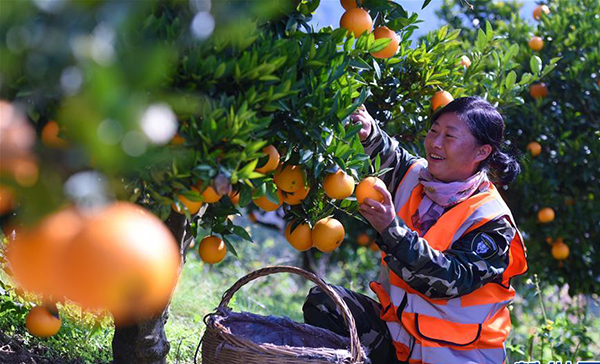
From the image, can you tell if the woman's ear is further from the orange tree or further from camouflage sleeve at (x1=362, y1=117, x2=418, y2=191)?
the orange tree

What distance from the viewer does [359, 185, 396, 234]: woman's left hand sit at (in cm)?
190

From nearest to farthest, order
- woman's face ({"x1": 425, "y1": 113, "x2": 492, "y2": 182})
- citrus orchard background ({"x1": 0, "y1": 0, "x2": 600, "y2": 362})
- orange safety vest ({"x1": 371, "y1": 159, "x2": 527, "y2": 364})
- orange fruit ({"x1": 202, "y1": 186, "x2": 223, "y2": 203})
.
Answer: citrus orchard background ({"x1": 0, "y1": 0, "x2": 600, "y2": 362}) → orange fruit ({"x1": 202, "y1": 186, "x2": 223, "y2": 203}) → orange safety vest ({"x1": 371, "y1": 159, "x2": 527, "y2": 364}) → woman's face ({"x1": 425, "y1": 113, "x2": 492, "y2": 182})

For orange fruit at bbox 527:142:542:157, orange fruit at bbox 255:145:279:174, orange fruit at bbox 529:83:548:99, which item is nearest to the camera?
orange fruit at bbox 255:145:279:174

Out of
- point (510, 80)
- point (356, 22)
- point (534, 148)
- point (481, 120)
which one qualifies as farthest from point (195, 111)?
point (534, 148)

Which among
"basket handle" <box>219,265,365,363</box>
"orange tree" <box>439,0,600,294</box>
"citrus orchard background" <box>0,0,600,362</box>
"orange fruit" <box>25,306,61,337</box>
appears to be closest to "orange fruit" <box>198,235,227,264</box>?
"citrus orchard background" <box>0,0,600,362</box>

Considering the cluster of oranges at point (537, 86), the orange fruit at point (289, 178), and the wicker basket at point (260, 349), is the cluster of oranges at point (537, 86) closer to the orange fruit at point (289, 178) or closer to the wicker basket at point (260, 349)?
the wicker basket at point (260, 349)

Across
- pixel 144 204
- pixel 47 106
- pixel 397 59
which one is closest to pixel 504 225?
pixel 397 59

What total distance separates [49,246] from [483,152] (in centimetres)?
179

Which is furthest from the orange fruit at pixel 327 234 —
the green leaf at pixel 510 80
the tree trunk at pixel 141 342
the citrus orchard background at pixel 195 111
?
the green leaf at pixel 510 80

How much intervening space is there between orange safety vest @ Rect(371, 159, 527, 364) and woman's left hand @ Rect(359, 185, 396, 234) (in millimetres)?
242

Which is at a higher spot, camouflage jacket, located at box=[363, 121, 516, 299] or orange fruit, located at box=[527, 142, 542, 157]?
camouflage jacket, located at box=[363, 121, 516, 299]

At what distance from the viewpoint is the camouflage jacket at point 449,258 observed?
204cm

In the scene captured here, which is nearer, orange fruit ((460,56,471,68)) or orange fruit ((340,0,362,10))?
orange fruit ((340,0,362,10))

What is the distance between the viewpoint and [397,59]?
2.33m
